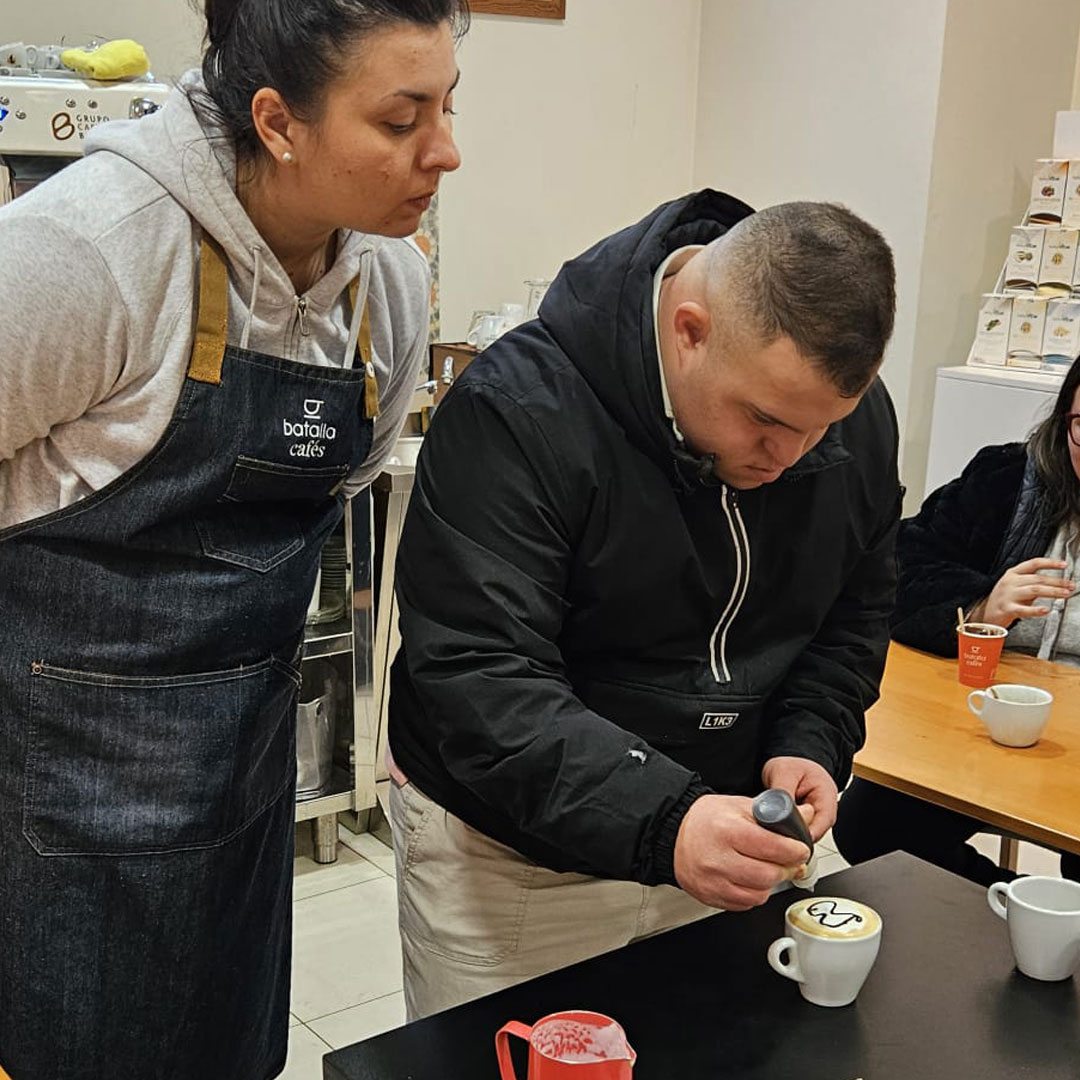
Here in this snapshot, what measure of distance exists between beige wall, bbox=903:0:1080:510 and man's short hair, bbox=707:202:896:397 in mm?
2988

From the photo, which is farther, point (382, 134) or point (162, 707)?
point (162, 707)

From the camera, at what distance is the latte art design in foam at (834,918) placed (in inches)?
49.2

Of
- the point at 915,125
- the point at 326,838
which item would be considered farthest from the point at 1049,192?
the point at 326,838

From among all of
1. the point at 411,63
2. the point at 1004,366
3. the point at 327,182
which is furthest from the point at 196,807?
the point at 1004,366

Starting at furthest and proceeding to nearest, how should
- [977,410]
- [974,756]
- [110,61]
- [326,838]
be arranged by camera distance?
1. [977,410]
2. [326,838]
3. [110,61]
4. [974,756]

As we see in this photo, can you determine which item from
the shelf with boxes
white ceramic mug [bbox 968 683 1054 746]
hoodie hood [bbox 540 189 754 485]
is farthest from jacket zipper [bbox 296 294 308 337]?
the shelf with boxes

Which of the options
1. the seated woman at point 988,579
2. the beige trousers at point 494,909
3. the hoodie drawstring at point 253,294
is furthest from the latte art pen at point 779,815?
the seated woman at point 988,579

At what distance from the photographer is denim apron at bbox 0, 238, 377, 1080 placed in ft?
4.55

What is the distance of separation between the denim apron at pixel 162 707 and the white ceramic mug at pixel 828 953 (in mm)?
614

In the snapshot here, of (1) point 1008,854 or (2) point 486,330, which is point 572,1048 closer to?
(1) point 1008,854

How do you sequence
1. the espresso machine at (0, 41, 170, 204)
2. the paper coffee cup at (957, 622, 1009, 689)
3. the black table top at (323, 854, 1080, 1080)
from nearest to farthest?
the black table top at (323, 854, 1080, 1080), the paper coffee cup at (957, 622, 1009, 689), the espresso machine at (0, 41, 170, 204)

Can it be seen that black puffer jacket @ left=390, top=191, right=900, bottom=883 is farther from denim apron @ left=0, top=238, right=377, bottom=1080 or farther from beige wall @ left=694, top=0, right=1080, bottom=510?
beige wall @ left=694, top=0, right=1080, bottom=510

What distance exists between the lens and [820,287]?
1.19 m

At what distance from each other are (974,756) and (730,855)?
33.1 inches
